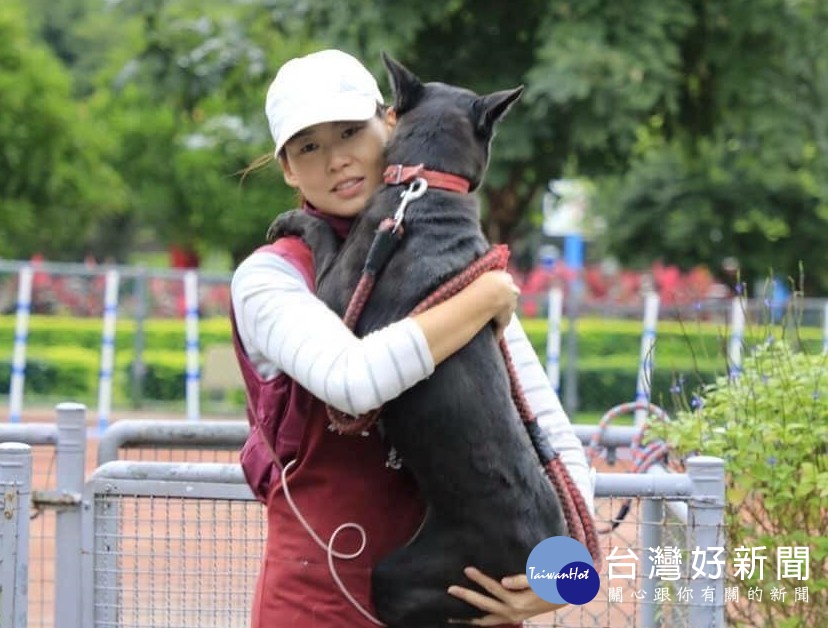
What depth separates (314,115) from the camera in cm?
250

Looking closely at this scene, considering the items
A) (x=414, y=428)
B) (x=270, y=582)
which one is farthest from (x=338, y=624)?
(x=414, y=428)

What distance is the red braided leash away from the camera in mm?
2381

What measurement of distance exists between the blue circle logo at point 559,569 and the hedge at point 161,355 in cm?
1442

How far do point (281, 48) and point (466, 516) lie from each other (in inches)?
439

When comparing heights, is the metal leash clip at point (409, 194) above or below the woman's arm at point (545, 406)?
above

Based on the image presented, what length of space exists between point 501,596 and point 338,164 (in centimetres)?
73

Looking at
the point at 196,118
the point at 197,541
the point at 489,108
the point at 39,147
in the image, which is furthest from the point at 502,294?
the point at 39,147

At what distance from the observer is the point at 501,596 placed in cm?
245

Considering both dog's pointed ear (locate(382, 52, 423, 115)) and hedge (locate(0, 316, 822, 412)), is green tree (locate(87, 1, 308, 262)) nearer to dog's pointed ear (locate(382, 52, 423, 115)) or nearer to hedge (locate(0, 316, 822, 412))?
dog's pointed ear (locate(382, 52, 423, 115))

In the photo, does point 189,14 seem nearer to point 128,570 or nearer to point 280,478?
point 128,570

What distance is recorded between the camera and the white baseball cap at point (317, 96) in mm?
2504

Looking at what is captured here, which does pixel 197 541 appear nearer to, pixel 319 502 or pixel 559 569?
pixel 319 502

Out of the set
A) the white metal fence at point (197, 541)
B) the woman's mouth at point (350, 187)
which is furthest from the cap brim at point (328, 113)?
the white metal fence at point (197, 541)

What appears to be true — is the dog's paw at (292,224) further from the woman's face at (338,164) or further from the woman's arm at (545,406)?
the woman's arm at (545,406)
